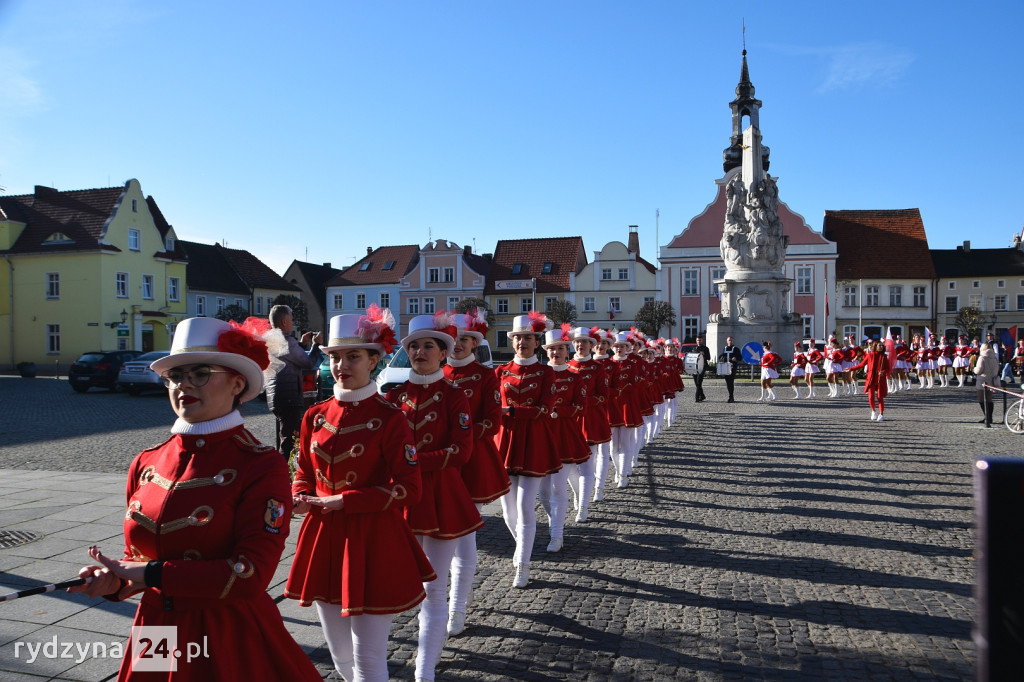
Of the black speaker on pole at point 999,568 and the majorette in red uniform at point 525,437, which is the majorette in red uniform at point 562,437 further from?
the black speaker on pole at point 999,568

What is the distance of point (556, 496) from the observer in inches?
279

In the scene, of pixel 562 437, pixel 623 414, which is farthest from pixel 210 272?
pixel 562 437

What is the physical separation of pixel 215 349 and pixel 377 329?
126 centimetres

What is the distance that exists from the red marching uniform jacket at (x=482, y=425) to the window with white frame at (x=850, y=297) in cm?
6438

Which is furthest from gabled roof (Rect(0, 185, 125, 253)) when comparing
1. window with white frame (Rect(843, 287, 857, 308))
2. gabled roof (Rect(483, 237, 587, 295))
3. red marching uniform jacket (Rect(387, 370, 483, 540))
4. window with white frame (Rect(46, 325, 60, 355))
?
window with white frame (Rect(843, 287, 857, 308))

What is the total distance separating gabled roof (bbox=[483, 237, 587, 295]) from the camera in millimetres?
63938

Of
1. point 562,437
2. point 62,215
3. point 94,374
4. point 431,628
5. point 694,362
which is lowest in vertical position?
point 431,628

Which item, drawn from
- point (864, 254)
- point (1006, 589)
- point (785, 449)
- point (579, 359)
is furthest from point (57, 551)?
point (864, 254)

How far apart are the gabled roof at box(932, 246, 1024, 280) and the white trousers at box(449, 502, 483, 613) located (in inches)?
2793

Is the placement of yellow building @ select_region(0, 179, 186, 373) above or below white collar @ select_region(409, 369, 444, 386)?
above

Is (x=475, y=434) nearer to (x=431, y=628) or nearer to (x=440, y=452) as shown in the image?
A: (x=440, y=452)

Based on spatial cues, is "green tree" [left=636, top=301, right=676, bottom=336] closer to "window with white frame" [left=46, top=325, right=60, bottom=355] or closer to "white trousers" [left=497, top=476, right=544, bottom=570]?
"window with white frame" [left=46, top=325, right=60, bottom=355]

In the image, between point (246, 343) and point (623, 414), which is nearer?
point (246, 343)

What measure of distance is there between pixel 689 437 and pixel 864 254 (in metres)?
57.2
